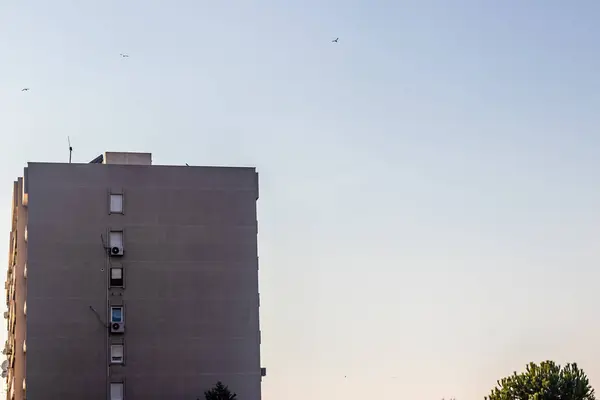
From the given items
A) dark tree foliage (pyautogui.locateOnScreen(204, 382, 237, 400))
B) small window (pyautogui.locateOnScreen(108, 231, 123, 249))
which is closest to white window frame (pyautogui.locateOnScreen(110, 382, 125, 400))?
dark tree foliage (pyautogui.locateOnScreen(204, 382, 237, 400))

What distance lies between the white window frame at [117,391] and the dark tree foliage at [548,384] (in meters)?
31.7

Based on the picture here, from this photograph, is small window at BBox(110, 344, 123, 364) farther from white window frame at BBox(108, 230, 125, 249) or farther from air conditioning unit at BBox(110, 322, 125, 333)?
white window frame at BBox(108, 230, 125, 249)

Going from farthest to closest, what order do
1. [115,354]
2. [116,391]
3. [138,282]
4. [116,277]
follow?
1. [138,282]
2. [116,277]
3. [115,354]
4. [116,391]

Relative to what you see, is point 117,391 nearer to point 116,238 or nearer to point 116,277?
point 116,277

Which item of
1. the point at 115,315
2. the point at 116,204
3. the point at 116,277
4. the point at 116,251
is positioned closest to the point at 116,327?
the point at 115,315

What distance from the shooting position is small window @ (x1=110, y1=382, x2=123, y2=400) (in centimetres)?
9312

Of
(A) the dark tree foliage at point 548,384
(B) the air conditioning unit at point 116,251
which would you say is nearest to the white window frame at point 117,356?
(B) the air conditioning unit at point 116,251

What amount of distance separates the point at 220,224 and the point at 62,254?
1059 cm

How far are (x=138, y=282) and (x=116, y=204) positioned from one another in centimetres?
529

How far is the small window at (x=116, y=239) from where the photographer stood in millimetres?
95438

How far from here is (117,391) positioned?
93250 mm

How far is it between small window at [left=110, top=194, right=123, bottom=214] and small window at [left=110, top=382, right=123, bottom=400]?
11.2 meters

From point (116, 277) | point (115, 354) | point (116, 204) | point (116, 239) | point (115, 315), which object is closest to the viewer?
point (115, 354)

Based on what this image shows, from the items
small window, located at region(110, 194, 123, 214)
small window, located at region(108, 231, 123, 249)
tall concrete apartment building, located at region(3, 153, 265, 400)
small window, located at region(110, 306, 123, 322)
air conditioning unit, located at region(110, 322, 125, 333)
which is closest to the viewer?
tall concrete apartment building, located at region(3, 153, 265, 400)
